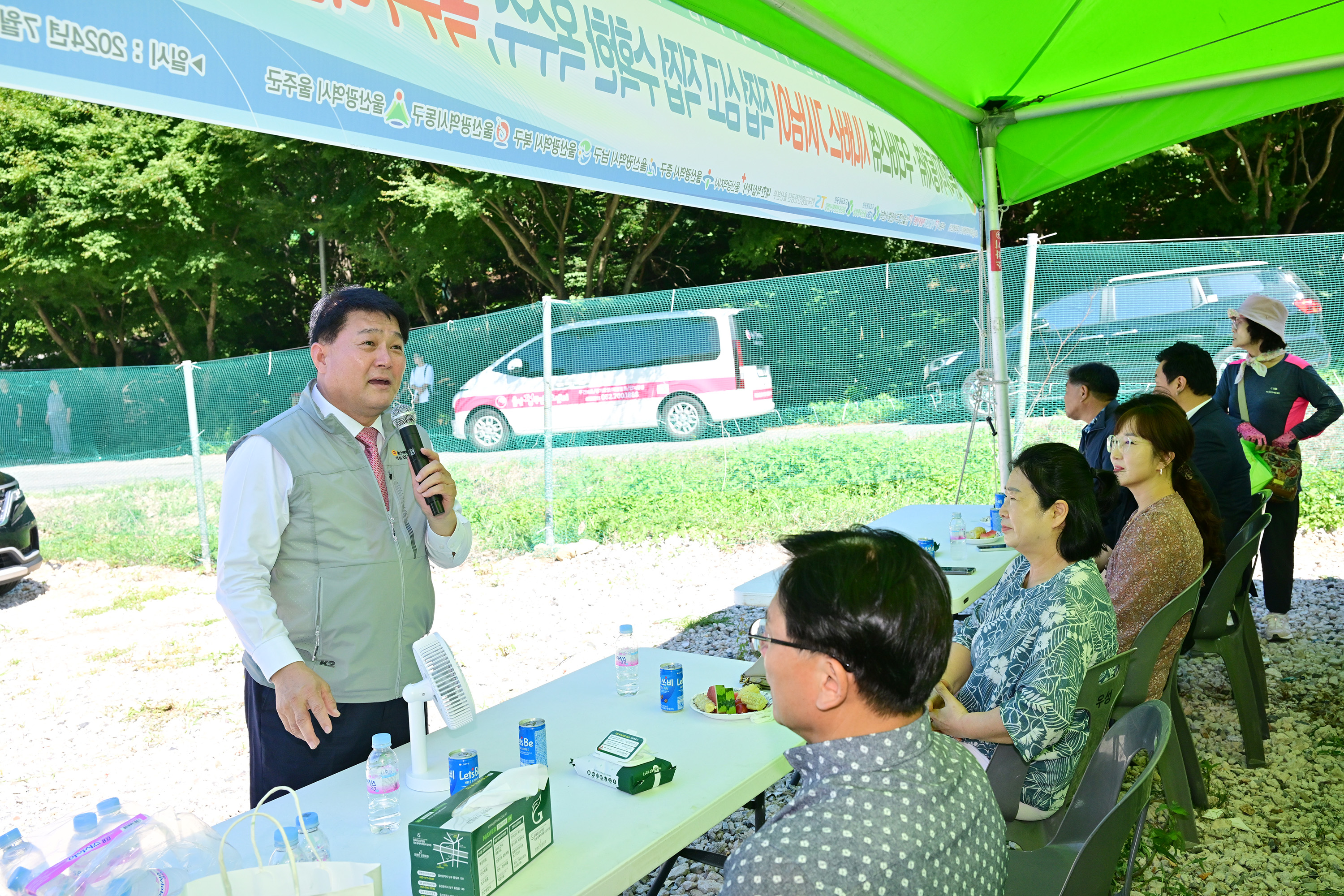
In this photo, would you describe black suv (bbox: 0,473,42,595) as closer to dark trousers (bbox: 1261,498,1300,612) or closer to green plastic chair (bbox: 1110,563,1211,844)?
green plastic chair (bbox: 1110,563,1211,844)

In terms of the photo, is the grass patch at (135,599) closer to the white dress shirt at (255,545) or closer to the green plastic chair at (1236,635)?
the white dress shirt at (255,545)

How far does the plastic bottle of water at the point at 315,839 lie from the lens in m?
1.48

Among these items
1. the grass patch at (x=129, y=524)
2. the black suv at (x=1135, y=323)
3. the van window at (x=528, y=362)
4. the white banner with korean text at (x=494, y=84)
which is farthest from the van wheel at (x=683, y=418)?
the white banner with korean text at (x=494, y=84)

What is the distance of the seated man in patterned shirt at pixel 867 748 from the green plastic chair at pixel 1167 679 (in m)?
1.47

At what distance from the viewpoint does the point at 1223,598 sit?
10.8 feet

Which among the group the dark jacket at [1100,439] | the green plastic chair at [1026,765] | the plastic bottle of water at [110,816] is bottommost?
the green plastic chair at [1026,765]

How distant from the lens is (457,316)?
2139 cm

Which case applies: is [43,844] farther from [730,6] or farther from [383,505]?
[730,6]

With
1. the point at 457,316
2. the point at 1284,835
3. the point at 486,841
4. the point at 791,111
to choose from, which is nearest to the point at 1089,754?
the point at 1284,835

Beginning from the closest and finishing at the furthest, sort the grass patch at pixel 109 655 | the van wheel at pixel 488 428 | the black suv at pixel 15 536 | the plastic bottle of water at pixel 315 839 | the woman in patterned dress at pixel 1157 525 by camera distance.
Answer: the plastic bottle of water at pixel 315 839 < the woman in patterned dress at pixel 1157 525 < the grass patch at pixel 109 655 < the black suv at pixel 15 536 < the van wheel at pixel 488 428

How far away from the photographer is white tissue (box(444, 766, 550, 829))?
1.46 m

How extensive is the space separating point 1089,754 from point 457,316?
20.4m

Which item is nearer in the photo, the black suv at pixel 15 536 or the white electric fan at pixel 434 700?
the white electric fan at pixel 434 700

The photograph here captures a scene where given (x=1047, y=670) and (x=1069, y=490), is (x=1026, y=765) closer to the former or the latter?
(x=1047, y=670)
